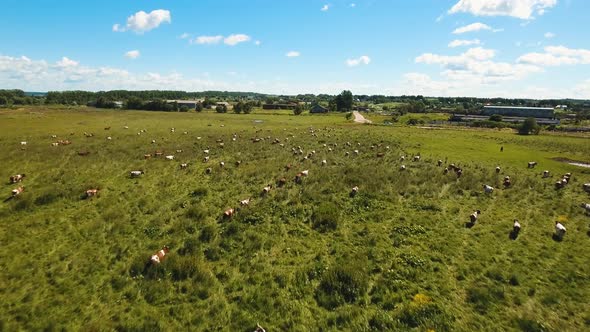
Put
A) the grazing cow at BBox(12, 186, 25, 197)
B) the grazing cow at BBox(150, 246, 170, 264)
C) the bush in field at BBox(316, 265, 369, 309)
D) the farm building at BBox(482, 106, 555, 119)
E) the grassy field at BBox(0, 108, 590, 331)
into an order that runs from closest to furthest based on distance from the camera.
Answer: the grassy field at BBox(0, 108, 590, 331) < the bush in field at BBox(316, 265, 369, 309) < the grazing cow at BBox(150, 246, 170, 264) < the grazing cow at BBox(12, 186, 25, 197) < the farm building at BBox(482, 106, 555, 119)

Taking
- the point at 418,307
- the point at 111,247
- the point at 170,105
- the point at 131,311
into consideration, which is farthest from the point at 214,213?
the point at 170,105

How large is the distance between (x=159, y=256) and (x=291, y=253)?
16.4 feet

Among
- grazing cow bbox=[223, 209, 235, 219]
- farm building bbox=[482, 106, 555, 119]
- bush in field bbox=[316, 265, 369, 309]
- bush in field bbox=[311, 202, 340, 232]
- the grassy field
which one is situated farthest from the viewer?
farm building bbox=[482, 106, 555, 119]

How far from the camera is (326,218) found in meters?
15.0

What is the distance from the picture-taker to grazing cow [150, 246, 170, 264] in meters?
11.2

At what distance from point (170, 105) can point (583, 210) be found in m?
118

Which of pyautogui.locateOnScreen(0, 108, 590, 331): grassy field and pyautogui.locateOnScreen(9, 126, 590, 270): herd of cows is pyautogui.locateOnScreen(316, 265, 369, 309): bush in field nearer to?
pyautogui.locateOnScreen(0, 108, 590, 331): grassy field

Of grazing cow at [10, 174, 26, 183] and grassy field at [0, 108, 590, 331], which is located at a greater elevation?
grazing cow at [10, 174, 26, 183]

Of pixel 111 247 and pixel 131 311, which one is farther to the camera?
pixel 111 247

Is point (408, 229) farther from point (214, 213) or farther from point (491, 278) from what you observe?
point (214, 213)

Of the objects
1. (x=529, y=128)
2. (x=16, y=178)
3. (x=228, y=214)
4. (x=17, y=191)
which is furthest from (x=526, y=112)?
(x=17, y=191)

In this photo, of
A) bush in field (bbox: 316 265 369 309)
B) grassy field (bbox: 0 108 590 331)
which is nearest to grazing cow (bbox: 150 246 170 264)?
grassy field (bbox: 0 108 590 331)

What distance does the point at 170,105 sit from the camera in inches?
4510

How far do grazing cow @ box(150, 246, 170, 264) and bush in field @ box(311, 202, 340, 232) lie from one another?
6.53m
